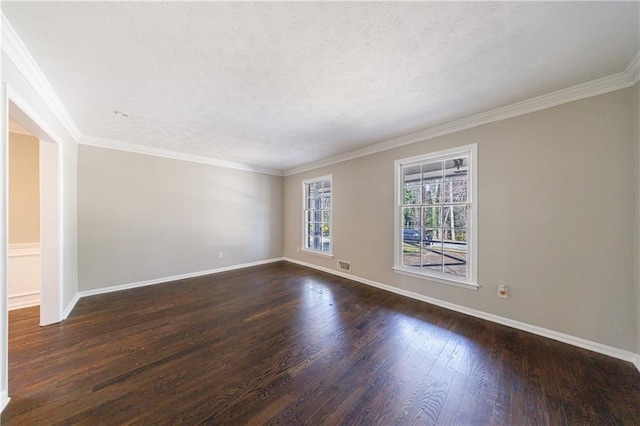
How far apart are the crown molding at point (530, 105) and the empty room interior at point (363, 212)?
0.06ft

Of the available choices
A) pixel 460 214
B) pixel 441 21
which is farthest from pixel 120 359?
pixel 460 214

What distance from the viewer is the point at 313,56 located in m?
1.65

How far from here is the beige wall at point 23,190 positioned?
118 inches

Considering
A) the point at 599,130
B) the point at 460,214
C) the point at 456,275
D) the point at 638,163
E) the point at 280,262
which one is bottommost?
the point at 280,262

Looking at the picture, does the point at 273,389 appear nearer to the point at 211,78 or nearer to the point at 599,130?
the point at 211,78

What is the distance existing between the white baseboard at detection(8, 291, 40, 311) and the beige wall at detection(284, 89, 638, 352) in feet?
18.1

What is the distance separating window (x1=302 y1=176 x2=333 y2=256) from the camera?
15.9 feet

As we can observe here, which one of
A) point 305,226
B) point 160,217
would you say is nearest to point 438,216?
point 305,226

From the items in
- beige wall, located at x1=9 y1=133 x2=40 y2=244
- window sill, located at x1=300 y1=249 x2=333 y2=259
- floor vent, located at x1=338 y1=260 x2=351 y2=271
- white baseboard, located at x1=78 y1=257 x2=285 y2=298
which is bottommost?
white baseboard, located at x1=78 y1=257 x2=285 y2=298

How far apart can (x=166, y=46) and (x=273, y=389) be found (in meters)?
2.60

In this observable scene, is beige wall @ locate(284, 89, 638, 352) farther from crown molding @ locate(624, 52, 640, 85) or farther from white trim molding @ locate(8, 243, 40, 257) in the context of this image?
white trim molding @ locate(8, 243, 40, 257)

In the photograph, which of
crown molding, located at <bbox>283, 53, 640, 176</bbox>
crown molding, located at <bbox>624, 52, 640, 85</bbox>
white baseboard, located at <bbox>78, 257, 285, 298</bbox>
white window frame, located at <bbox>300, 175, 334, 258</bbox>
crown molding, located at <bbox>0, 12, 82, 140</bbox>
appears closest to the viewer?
crown molding, located at <bbox>0, 12, 82, 140</bbox>

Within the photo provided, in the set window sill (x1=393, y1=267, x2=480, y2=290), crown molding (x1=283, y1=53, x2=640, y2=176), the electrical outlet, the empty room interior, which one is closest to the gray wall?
the empty room interior

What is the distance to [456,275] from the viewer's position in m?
2.90
